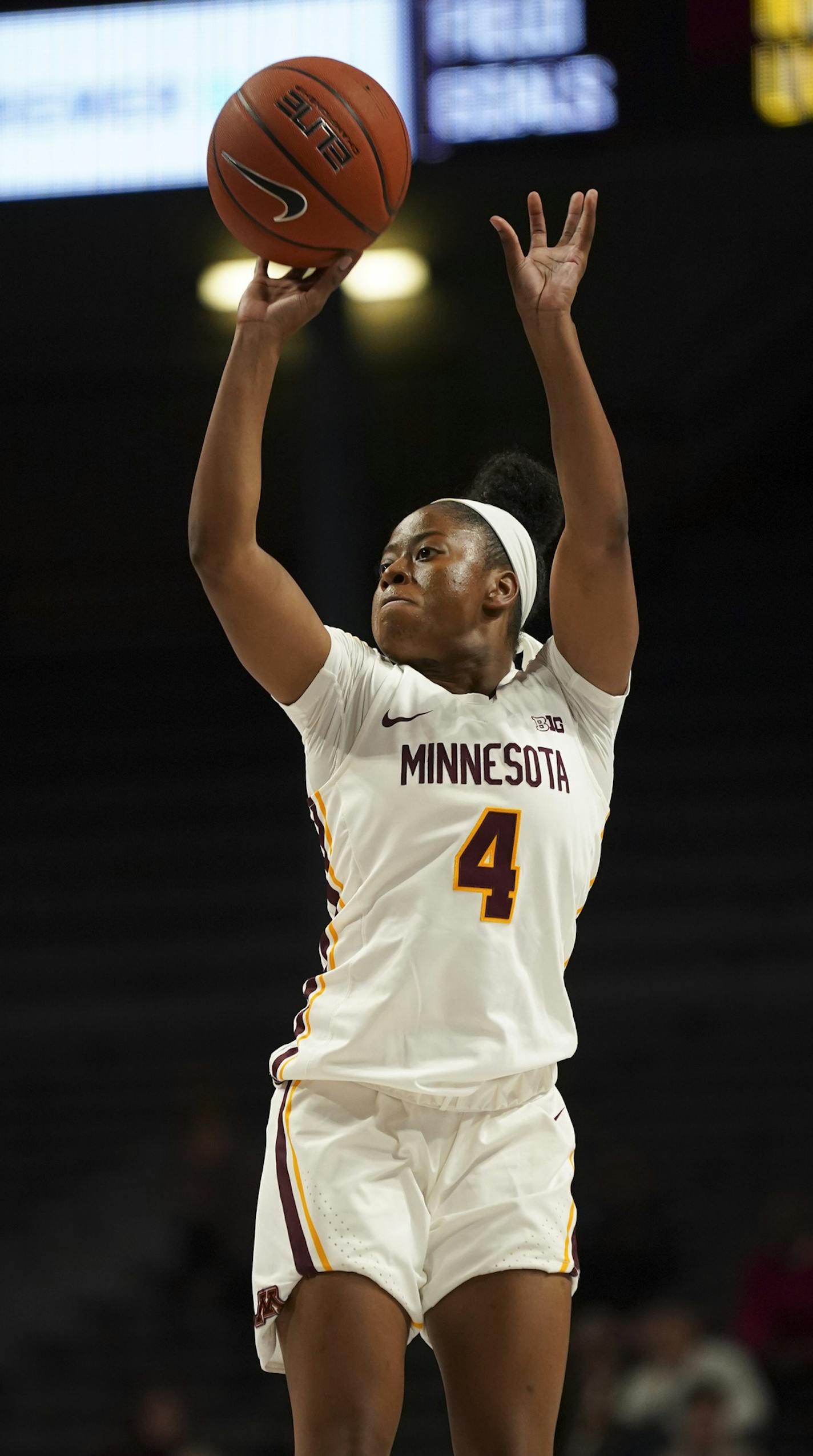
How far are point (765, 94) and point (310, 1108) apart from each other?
3.92 m

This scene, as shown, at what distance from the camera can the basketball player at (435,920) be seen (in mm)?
2631

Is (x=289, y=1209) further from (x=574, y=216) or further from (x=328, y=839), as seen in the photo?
(x=574, y=216)

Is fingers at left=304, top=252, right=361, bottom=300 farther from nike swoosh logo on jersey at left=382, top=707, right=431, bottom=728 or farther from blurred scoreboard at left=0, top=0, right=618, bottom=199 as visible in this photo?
blurred scoreboard at left=0, top=0, right=618, bottom=199

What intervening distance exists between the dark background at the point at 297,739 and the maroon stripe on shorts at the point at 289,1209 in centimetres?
346

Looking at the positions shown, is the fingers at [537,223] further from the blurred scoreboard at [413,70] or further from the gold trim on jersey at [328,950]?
the blurred scoreboard at [413,70]

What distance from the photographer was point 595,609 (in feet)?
9.87

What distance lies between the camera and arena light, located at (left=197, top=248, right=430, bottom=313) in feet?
21.3

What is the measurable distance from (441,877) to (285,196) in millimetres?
1213

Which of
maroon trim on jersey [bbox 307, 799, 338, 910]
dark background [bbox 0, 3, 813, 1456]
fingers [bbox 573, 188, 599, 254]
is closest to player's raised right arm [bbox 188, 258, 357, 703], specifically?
maroon trim on jersey [bbox 307, 799, 338, 910]

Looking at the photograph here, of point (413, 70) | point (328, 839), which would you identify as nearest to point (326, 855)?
point (328, 839)

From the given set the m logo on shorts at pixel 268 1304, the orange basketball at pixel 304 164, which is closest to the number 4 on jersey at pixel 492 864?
the m logo on shorts at pixel 268 1304

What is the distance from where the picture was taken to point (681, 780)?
8.76 meters

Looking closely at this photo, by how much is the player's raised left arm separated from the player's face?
152 millimetres

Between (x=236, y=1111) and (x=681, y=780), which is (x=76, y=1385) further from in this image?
(x=681, y=780)
